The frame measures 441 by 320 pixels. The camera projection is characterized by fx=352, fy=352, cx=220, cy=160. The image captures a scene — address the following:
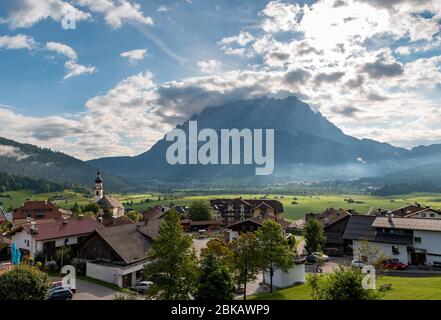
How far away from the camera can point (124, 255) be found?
143 feet

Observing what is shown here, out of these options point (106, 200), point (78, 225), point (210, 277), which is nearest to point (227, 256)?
point (210, 277)

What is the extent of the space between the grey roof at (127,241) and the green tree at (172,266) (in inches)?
657

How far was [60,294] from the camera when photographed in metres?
32.6

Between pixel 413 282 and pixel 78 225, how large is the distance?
152 feet

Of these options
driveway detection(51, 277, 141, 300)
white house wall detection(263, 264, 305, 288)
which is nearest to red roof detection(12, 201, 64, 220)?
driveway detection(51, 277, 141, 300)

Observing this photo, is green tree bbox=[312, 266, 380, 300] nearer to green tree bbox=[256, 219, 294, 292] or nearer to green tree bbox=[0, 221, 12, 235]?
green tree bbox=[256, 219, 294, 292]

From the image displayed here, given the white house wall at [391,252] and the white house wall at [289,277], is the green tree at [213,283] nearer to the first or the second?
the white house wall at [289,277]

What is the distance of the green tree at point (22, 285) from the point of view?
2547 centimetres

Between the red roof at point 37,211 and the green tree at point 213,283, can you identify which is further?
the red roof at point 37,211

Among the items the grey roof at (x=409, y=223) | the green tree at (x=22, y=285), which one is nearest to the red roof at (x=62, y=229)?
the green tree at (x=22, y=285)

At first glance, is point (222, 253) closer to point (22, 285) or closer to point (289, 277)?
point (289, 277)

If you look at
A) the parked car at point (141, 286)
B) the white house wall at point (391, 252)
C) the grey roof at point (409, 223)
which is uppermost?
the grey roof at point (409, 223)

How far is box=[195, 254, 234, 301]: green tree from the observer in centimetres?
2573
